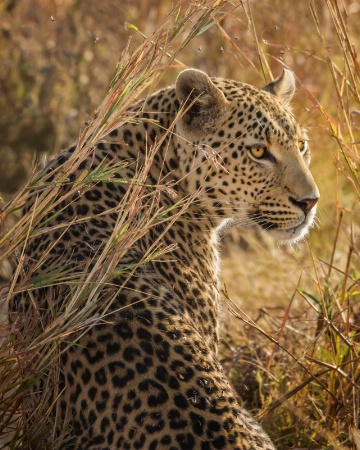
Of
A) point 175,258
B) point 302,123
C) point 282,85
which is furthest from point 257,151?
point 302,123

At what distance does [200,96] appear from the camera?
4.86m

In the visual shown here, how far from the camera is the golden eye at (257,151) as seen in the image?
493cm

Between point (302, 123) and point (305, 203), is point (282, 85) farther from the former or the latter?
point (302, 123)

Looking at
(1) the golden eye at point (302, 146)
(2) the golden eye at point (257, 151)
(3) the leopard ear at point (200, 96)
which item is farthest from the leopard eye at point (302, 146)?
(3) the leopard ear at point (200, 96)

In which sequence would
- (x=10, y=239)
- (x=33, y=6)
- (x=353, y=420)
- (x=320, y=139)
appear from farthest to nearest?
(x=33, y=6), (x=320, y=139), (x=353, y=420), (x=10, y=239)

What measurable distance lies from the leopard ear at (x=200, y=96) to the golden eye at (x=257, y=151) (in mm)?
264

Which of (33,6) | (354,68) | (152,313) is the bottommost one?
(33,6)

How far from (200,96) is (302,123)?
1.64 metres

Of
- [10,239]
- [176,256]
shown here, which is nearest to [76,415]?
[10,239]

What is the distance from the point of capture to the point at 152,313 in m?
3.81

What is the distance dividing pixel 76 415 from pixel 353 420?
1.48 m

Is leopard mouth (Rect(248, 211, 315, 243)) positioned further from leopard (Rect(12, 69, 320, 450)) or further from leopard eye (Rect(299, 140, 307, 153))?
leopard eye (Rect(299, 140, 307, 153))

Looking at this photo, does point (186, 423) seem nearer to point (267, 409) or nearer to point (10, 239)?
point (10, 239)

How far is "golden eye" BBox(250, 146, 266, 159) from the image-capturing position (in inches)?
194
